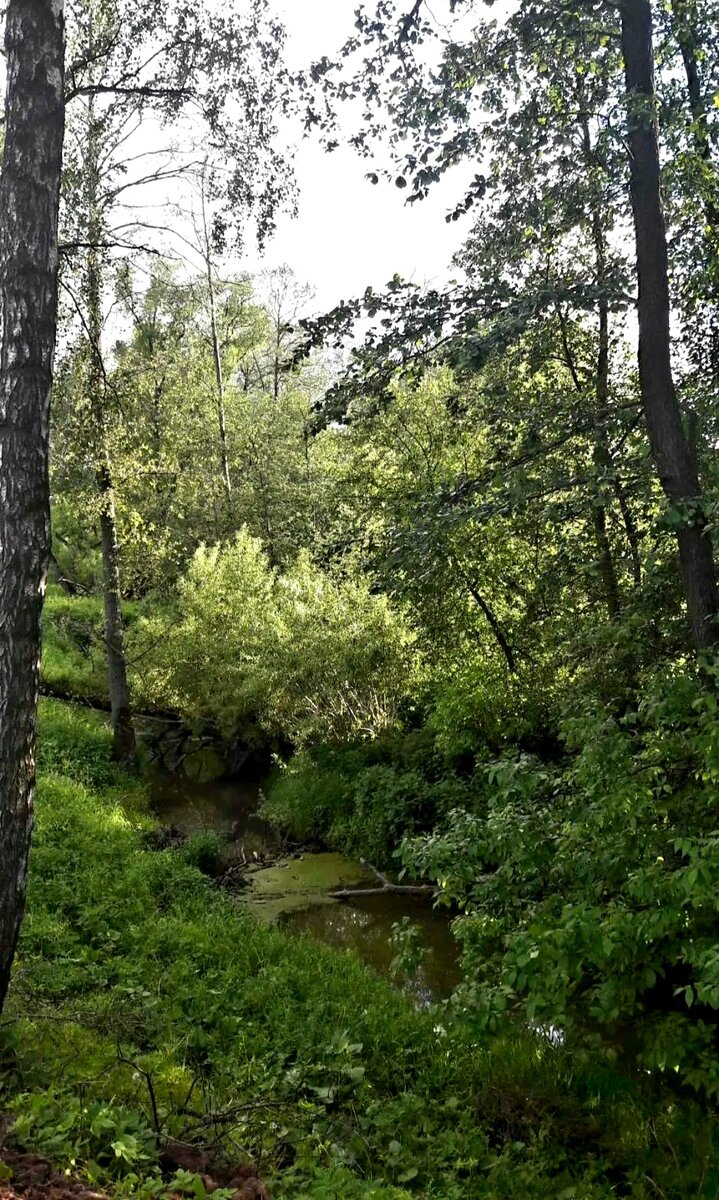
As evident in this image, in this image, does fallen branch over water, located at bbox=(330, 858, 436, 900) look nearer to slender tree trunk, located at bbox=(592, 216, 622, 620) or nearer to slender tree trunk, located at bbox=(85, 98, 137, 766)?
slender tree trunk, located at bbox=(592, 216, 622, 620)

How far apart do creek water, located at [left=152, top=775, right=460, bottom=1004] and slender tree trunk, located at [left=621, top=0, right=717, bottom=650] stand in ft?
13.4

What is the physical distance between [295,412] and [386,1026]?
756 inches

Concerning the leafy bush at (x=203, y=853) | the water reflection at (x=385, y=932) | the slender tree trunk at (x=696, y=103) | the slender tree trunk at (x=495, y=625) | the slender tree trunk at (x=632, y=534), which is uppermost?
the slender tree trunk at (x=696, y=103)

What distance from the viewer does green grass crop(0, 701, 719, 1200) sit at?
160 inches

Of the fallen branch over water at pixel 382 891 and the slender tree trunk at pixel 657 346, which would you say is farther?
the fallen branch over water at pixel 382 891

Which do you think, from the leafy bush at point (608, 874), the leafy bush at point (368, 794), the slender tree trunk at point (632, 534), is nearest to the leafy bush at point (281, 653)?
the leafy bush at point (368, 794)

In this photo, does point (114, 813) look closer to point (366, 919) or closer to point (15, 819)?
point (366, 919)

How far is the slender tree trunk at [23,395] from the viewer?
13.1ft

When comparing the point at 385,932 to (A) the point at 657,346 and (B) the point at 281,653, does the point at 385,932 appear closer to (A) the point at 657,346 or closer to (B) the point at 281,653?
(B) the point at 281,653

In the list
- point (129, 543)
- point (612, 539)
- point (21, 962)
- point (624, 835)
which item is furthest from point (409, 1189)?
point (129, 543)

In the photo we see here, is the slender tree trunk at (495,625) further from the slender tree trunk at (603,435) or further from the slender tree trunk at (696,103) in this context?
the slender tree trunk at (696,103)

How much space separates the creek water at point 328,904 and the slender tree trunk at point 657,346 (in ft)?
13.4

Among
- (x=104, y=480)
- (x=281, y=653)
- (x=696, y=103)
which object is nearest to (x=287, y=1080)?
(x=696, y=103)

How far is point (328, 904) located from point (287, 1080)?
442cm
